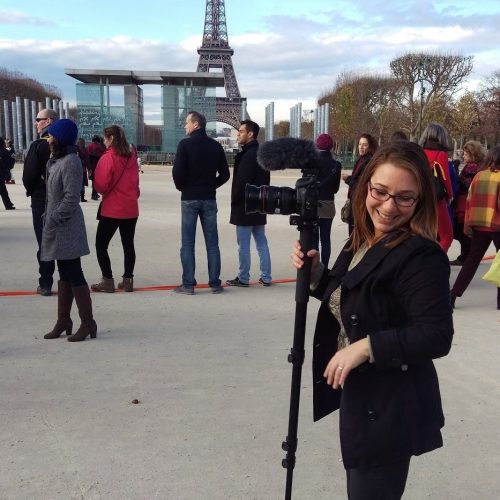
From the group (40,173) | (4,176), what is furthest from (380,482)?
(4,176)

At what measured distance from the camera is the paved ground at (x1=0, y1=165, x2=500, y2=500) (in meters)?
2.77

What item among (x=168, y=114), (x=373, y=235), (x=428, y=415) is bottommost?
(x=428, y=415)

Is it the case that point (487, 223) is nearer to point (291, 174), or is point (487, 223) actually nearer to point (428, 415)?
point (428, 415)

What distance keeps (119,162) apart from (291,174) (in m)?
26.7

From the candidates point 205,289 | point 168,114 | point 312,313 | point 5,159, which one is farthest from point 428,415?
point 168,114

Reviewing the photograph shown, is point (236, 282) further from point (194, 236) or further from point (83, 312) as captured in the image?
point (83, 312)

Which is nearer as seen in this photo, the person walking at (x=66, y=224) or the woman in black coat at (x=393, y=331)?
the woman in black coat at (x=393, y=331)

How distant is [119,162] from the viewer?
19.8 feet

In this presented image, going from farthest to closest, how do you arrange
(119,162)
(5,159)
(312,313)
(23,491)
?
(5,159), (119,162), (312,313), (23,491)

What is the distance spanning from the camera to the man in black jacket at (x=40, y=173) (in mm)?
5531

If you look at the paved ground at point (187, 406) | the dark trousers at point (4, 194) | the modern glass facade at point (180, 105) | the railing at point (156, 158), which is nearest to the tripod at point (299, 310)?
the paved ground at point (187, 406)

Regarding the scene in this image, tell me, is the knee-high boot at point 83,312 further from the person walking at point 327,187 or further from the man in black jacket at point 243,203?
the person walking at point 327,187

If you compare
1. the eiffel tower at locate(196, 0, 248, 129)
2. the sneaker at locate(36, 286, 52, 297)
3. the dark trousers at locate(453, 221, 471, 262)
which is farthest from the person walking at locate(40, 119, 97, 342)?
the eiffel tower at locate(196, 0, 248, 129)

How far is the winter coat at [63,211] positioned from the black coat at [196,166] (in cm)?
157
